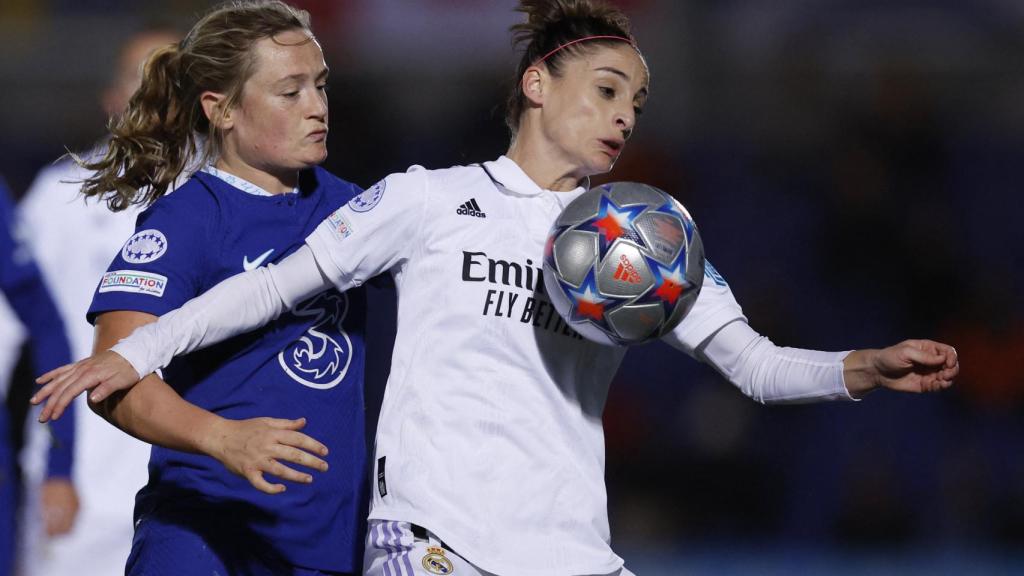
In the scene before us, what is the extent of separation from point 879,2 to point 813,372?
782 centimetres

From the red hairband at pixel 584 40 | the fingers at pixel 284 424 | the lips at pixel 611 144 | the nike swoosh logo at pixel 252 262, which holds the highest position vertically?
the red hairband at pixel 584 40

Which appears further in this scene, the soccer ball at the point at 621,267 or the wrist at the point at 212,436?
the soccer ball at the point at 621,267

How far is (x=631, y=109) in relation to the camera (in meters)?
3.43

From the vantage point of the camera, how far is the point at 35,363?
4555 millimetres

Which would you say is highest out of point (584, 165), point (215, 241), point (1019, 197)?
point (1019, 197)

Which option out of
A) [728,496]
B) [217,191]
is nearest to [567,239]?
[217,191]

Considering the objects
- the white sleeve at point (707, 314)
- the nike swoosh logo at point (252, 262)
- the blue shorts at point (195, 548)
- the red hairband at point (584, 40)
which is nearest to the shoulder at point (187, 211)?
the nike swoosh logo at point (252, 262)

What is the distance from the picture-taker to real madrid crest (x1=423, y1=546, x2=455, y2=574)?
117 inches

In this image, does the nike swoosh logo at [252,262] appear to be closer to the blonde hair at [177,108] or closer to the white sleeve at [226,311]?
the white sleeve at [226,311]

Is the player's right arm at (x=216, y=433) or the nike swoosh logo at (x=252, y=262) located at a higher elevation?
the nike swoosh logo at (x=252, y=262)

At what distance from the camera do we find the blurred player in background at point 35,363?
4336 millimetres

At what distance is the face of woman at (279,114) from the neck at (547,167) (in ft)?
1.72

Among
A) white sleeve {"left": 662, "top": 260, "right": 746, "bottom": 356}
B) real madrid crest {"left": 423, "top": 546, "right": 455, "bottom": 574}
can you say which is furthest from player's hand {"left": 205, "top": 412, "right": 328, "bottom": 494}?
white sleeve {"left": 662, "top": 260, "right": 746, "bottom": 356}

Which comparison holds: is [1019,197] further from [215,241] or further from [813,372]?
[215,241]
